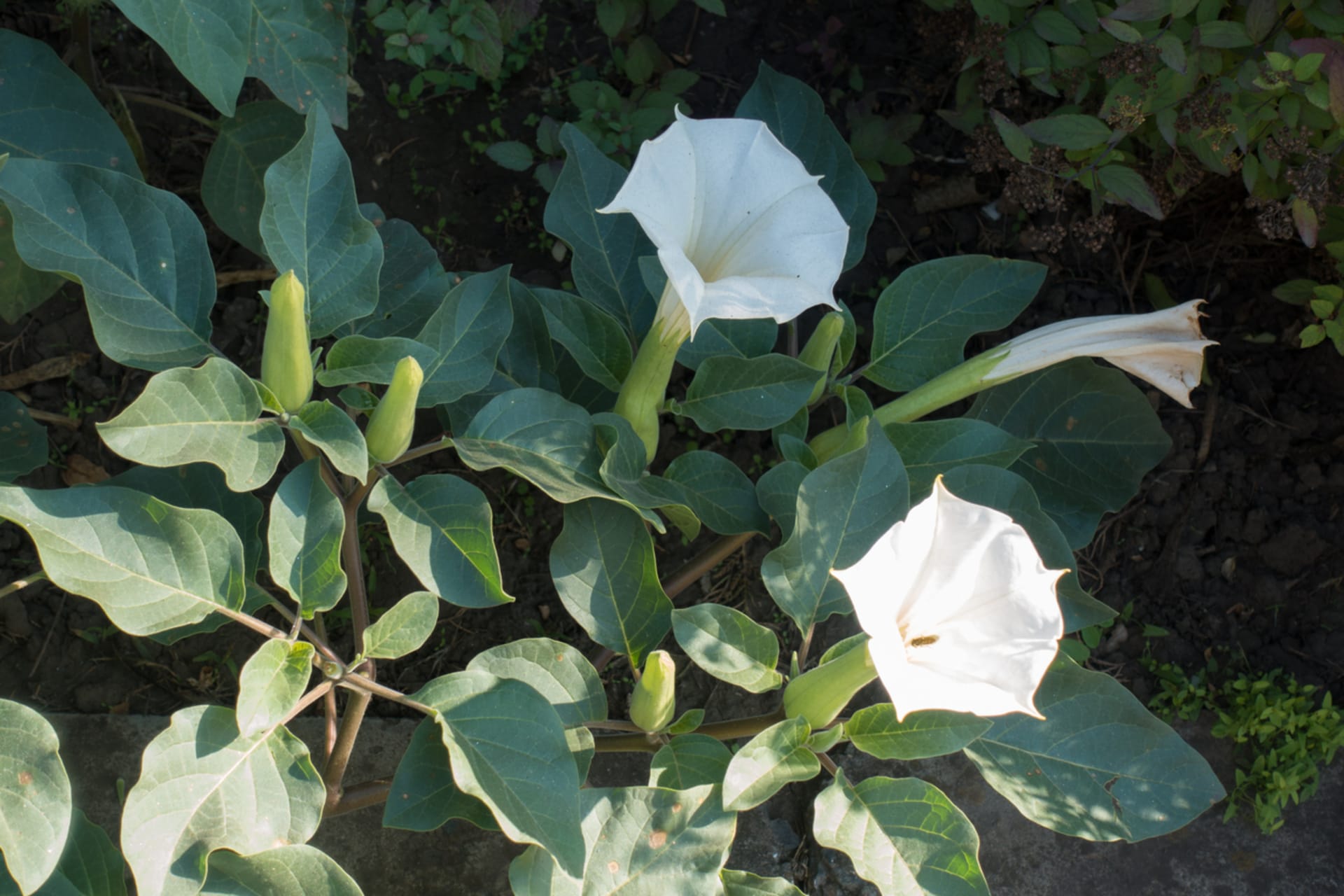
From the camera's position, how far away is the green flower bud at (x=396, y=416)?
4.48 feet

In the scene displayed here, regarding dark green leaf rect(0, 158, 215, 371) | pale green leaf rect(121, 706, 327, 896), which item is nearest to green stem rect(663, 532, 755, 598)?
pale green leaf rect(121, 706, 327, 896)

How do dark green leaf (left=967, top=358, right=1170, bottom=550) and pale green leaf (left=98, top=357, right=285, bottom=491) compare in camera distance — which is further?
dark green leaf (left=967, top=358, right=1170, bottom=550)

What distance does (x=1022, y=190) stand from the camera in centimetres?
197

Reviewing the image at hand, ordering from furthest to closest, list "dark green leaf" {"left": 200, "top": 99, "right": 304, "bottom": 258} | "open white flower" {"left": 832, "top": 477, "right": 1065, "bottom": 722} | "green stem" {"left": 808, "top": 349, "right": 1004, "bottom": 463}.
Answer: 1. "dark green leaf" {"left": 200, "top": 99, "right": 304, "bottom": 258}
2. "green stem" {"left": 808, "top": 349, "right": 1004, "bottom": 463}
3. "open white flower" {"left": 832, "top": 477, "right": 1065, "bottom": 722}

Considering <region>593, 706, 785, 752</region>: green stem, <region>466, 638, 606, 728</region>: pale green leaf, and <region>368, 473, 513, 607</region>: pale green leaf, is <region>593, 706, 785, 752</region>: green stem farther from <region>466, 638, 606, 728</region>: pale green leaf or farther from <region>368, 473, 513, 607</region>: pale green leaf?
<region>368, 473, 513, 607</region>: pale green leaf

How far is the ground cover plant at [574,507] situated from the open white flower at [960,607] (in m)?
0.01

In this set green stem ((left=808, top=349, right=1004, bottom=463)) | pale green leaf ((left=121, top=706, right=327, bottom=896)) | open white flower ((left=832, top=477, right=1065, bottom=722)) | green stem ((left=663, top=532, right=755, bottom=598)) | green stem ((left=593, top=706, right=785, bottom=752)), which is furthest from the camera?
green stem ((left=663, top=532, right=755, bottom=598))

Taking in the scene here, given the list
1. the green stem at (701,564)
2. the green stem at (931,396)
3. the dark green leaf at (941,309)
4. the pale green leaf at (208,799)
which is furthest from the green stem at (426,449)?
the dark green leaf at (941,309)

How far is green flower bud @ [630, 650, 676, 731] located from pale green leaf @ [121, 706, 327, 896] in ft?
1.39

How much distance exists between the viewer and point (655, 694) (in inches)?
57.0

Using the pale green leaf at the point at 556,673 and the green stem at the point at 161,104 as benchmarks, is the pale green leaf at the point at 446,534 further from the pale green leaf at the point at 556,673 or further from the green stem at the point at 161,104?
the green stem at the point at 161,104

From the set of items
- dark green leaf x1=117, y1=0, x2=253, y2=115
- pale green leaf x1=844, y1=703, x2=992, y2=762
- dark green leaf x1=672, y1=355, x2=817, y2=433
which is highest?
dark green leaf x1=117, y1=0, x2=253, y2=115

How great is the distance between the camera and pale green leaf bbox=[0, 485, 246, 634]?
1.28 meters

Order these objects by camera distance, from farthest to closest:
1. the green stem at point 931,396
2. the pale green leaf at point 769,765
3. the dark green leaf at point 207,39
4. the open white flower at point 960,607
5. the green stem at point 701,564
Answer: the green stem at point 701,564, the green stem at point 931,396, the dark green leaf at point 207,39, the pale green leaf at point 769,765, the open white flower at point 960,607
